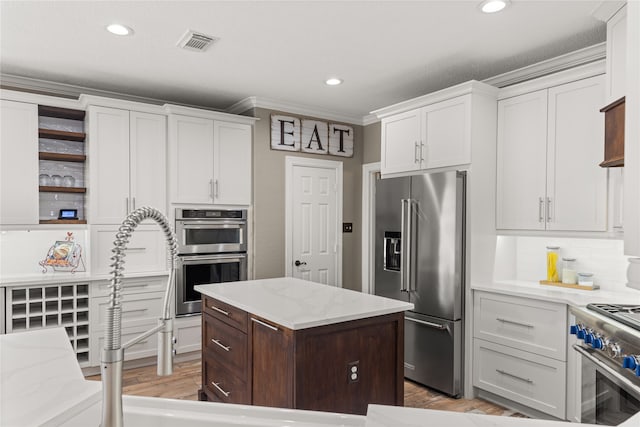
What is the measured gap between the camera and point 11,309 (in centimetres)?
335

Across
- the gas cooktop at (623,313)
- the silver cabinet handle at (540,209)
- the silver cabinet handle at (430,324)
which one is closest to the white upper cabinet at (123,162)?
the silver cabinet handle at (430,324)

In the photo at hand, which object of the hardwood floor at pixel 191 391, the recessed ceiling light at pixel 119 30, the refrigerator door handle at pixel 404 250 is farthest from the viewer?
the refrigerator door handle at pixel 404 250

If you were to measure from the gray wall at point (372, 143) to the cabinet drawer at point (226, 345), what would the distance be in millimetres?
2993

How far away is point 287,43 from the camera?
3.01 meters

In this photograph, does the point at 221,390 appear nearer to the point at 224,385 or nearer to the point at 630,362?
the point at 224,385

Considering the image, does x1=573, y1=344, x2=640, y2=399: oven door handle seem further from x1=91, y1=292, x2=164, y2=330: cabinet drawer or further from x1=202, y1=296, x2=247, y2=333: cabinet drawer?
x1=91, y1=292, x2=164, y2=330: cabinet drawer

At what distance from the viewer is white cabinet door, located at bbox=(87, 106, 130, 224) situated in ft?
12.1

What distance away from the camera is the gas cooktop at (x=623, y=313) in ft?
6.34

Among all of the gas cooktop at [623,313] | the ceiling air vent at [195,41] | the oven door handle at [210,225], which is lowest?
the gas cooktop at [623,313]

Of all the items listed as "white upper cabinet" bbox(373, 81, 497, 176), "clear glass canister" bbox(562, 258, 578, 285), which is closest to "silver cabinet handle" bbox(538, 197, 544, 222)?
"clear glass canister" bbox(562, 258, 578, 285)

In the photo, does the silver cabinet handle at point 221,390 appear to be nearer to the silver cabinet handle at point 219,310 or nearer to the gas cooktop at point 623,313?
the silver cabinet handle at point 219,310

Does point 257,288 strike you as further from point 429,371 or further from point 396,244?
point 429,371

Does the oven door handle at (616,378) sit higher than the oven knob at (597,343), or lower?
lower

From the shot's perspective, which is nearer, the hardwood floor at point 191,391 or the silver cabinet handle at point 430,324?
the hardwood floor at point 191,391
